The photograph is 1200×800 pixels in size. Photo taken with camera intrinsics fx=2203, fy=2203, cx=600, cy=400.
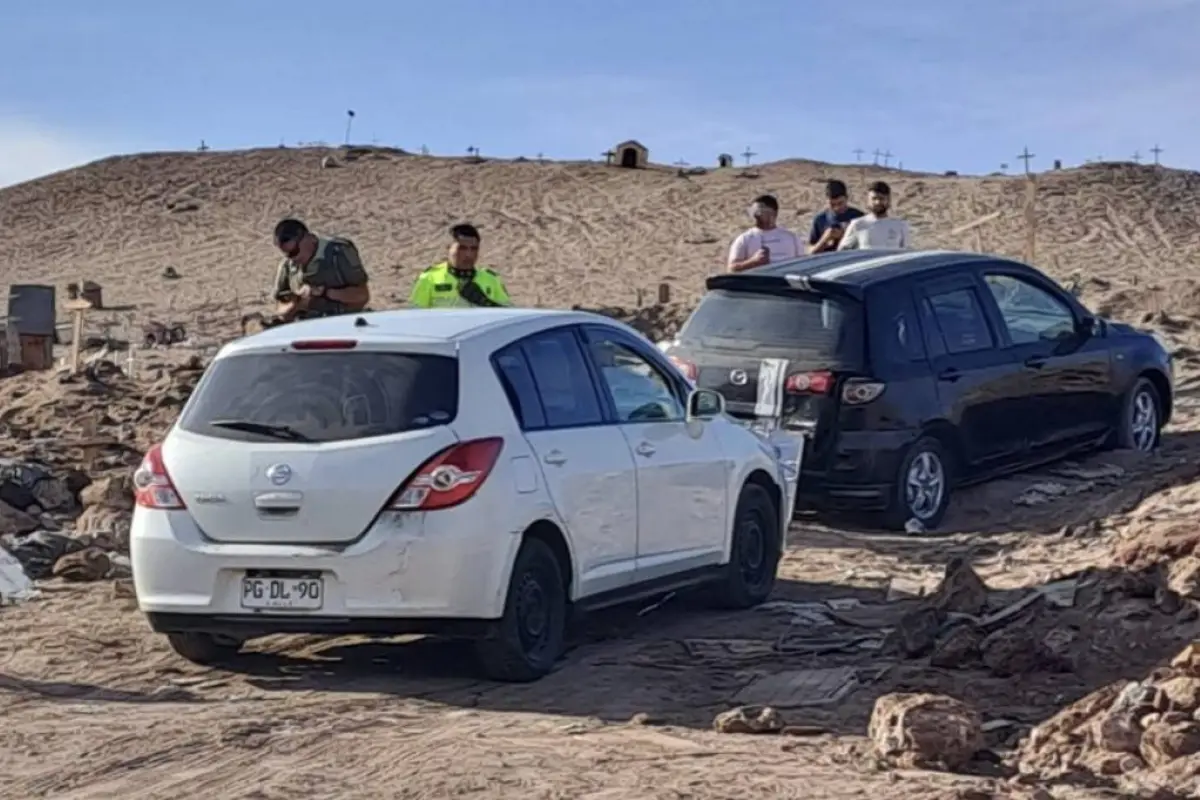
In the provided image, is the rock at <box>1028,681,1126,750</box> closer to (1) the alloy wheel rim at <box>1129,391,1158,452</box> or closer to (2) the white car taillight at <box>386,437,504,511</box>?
(2) the white car taillight at <box>386,437,504,511</box>

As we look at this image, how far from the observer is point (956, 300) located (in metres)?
14.1

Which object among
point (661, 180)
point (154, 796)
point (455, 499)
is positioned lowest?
point (154, 796)

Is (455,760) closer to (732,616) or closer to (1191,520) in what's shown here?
(732,616)

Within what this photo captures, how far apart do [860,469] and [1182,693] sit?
A: 593cm

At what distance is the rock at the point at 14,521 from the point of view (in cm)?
1320

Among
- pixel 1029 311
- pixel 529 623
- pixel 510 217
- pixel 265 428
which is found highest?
pixel 510 217

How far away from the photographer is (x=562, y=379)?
9.74m

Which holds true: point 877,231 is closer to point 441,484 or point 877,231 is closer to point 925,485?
point 925,485

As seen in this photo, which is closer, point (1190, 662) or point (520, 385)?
point (1190, 662)

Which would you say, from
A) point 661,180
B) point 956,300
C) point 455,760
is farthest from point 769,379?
point 661,180

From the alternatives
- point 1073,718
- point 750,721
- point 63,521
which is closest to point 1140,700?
point 1073,718

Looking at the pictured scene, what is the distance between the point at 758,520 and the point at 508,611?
2.68 metres

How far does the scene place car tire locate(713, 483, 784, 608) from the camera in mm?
10961

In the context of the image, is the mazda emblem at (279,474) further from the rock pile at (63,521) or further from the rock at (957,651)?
the rock pile at (63,521)
